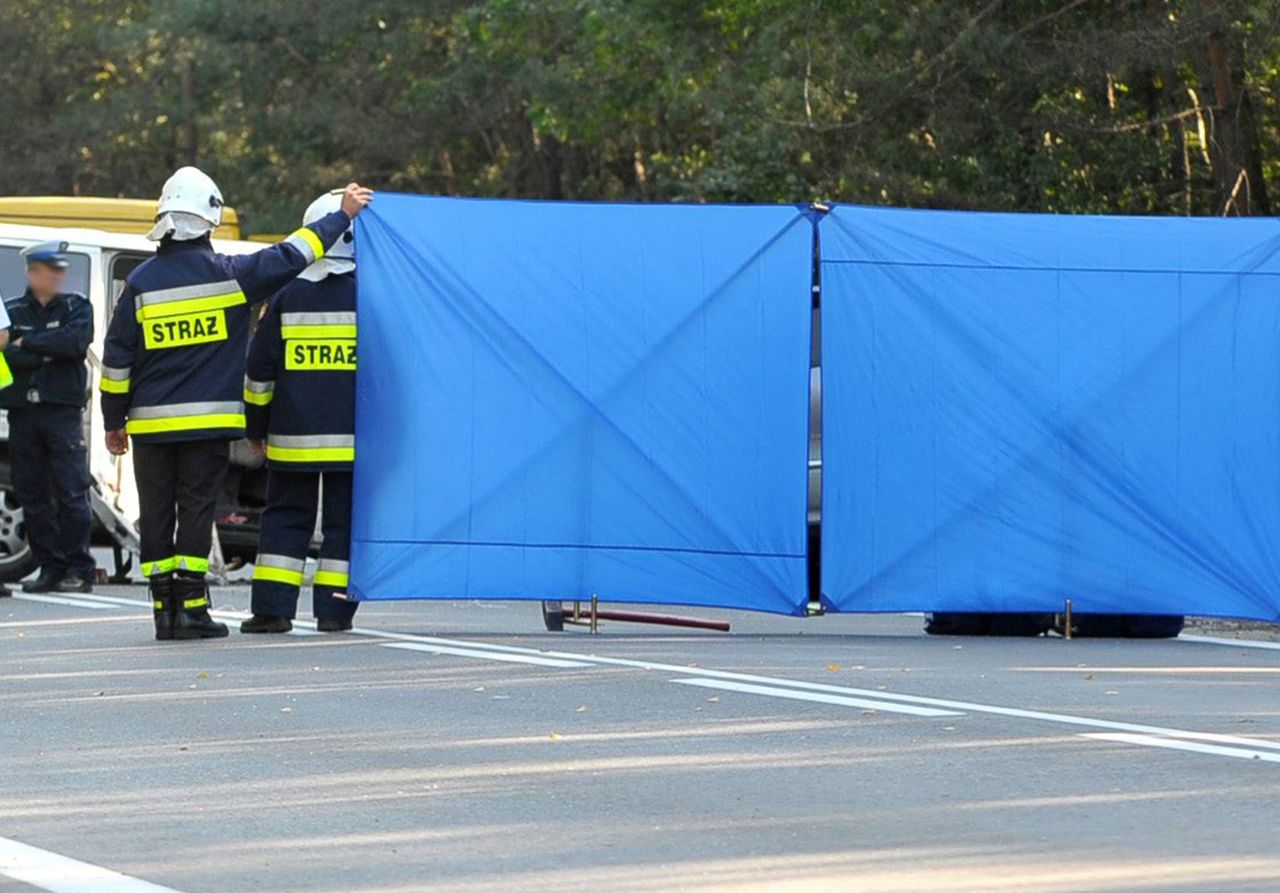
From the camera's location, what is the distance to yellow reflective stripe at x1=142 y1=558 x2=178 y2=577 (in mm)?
10750

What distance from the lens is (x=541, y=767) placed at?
7.16m

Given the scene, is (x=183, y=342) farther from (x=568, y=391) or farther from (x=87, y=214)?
(x=87, y=214)

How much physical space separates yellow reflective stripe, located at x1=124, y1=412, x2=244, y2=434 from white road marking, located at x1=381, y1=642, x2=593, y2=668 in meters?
1.13

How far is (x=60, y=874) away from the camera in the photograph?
5.67m

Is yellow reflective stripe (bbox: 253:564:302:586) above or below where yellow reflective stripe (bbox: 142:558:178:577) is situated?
below

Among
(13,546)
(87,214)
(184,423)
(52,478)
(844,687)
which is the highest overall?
(87,214)

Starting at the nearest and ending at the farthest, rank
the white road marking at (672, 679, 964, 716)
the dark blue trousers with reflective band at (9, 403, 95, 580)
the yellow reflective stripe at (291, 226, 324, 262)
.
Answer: the white road marking at (672, 679, 964, 716)
the yellow reflective stripe at (291, 226, 324, 262)
the dark blue trousers with reflective band at (9, 403, 95, 580)

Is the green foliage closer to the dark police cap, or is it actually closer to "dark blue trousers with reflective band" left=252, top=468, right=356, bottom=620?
the dark police cap

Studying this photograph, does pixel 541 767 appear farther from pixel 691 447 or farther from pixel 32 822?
pixel 691 447

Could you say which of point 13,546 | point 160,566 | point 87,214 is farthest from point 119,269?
point 160,566

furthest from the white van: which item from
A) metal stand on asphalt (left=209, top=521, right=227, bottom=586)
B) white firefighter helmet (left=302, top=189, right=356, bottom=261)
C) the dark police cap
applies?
white firefighter helmet (left=302, top=189, right=356, bottom=261)

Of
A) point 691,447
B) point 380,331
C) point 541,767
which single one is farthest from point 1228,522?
point 541,767

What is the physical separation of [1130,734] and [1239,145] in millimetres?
15746

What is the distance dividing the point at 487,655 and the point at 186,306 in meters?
1.96
